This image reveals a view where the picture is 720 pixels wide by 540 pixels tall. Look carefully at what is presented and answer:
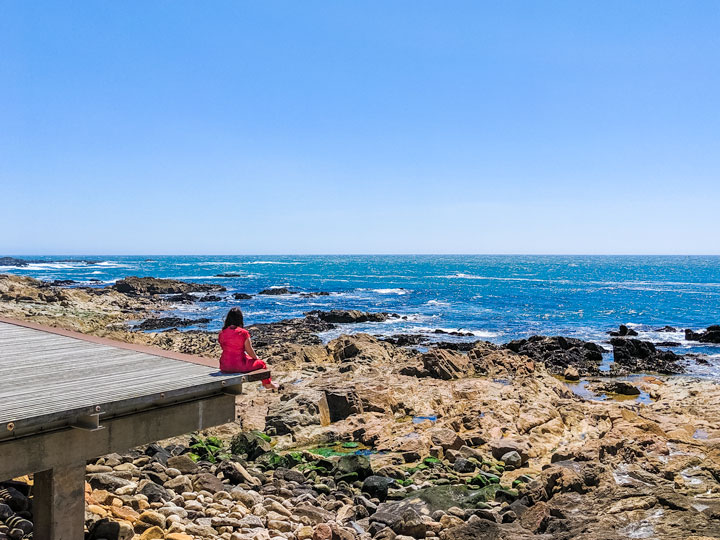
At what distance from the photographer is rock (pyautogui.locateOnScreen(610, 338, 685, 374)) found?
1070 inches

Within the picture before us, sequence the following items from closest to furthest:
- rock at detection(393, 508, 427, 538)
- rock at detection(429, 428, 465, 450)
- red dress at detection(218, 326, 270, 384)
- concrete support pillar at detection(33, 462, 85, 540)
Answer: concrete support pillar at detection(33, 462, 85, 540) → red dress at detection(218, 326, 270, 384) → rock at detection(393, 508, 427, 538) → rock at detection(429, 428, 465, 450)

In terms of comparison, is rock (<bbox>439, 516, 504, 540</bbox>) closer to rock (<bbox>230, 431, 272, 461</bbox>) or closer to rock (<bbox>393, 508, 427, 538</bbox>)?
rock (<bbox>393, 508, 427, 538</bbox>)

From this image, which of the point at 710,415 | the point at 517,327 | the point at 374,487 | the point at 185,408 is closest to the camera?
the point at 185,408

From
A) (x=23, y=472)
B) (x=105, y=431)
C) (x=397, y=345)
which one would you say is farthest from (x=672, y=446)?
(x=397, y=345)

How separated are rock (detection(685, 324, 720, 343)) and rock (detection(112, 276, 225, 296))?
170 feet

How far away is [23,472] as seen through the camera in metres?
5.50

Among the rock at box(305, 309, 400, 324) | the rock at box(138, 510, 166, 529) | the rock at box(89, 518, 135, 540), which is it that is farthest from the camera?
the rock at box(305, 309, 400, 324)

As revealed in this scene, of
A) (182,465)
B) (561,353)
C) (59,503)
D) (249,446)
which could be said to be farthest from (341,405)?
(561,353)

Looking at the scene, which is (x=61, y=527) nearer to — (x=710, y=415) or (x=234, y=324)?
(x=234, y=324)

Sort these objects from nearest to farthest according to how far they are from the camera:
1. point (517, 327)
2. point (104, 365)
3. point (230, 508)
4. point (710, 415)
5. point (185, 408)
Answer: point (185, 408)
point (104, 365)
point (230, 508)
point (710, 415)
point (517, 327)

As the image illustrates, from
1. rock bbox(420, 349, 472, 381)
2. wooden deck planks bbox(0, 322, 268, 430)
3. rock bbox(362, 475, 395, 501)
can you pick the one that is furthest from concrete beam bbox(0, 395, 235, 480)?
rock bbox(420, 349, 472, 381)

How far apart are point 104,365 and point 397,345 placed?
25714 mm

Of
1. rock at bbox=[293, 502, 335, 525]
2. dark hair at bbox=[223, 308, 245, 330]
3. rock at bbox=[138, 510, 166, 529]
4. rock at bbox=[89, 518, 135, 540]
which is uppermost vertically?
dark hair at bbox=[223, 308, 245, 330]

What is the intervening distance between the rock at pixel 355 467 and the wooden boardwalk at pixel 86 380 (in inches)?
171
